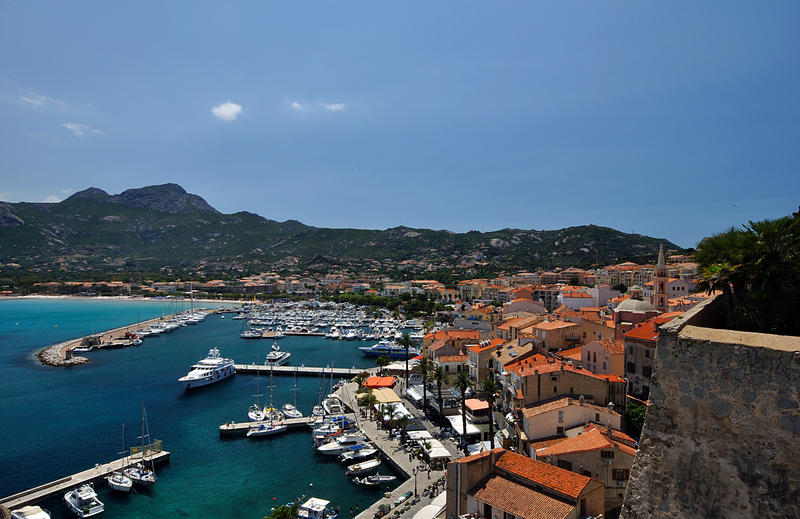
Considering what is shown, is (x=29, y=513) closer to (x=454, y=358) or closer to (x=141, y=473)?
(x=141, y=473)

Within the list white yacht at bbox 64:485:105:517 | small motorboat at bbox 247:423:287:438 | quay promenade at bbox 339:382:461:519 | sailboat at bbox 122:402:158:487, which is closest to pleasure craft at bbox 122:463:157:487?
sailboat at bbox 122:402:158:487

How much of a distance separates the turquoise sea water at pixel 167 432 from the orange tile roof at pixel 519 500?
9805 mm

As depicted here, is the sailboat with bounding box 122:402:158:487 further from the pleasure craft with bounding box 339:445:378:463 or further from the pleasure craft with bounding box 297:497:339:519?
the pleasure craft with bounding box 339:445:378:463

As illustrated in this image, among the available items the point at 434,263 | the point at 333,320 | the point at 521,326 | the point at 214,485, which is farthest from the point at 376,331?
the point at 434,263

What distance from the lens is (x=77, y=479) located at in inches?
1025

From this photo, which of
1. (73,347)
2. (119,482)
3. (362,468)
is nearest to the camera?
(119,482)

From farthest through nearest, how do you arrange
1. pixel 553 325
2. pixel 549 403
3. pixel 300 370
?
pixel 300 370 < pixel 553 325 < pixel 549 403

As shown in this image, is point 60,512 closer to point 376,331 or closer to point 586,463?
point 586,463

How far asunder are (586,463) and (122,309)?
130 m

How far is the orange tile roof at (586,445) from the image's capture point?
18875mm

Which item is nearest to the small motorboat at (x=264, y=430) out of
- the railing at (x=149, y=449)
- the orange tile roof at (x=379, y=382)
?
the railing at (x=149, y=449)

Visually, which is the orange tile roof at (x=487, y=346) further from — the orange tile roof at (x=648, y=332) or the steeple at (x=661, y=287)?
the steeple at (x=661, y=287)

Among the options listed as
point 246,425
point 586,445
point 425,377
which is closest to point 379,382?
point 425,377

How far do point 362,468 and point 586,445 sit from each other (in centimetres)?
1393
